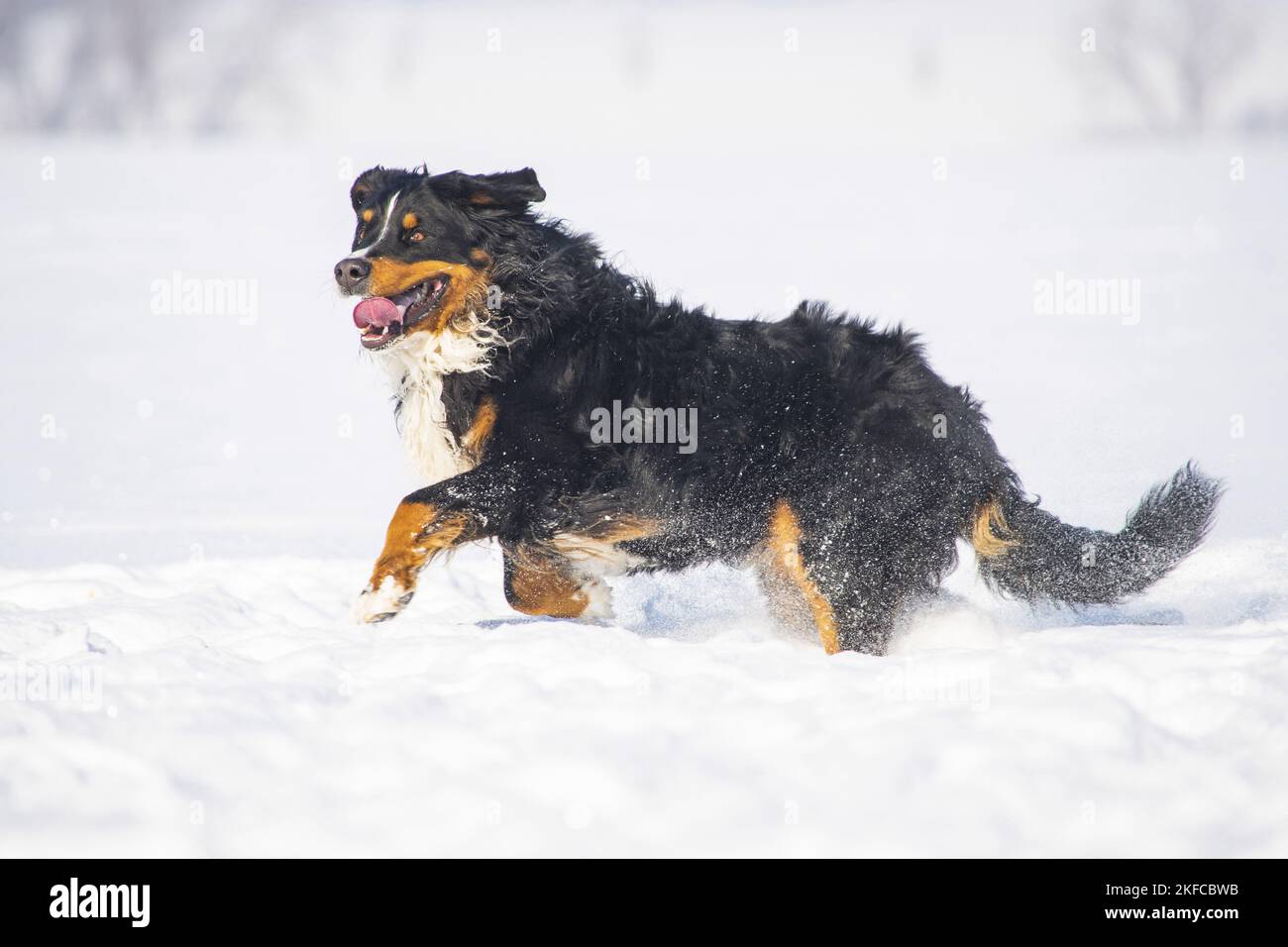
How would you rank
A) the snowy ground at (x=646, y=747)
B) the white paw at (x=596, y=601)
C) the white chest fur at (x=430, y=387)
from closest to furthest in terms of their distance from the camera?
the snowy ground at (x=646, y=747) < the white chest fur at (x=430, y=387) < the white paw at (x=596, y=601)

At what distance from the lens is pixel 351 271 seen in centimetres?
473

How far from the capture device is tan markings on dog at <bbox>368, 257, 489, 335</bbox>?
4.89 meters

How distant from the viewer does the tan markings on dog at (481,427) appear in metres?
4.97

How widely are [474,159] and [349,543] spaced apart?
1084cm

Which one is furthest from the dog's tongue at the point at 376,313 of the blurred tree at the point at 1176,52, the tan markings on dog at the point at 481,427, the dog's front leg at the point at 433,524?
the blurred tree at the point at 1176,52

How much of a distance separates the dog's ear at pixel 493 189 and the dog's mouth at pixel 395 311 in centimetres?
35

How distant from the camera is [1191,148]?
64.2 feet

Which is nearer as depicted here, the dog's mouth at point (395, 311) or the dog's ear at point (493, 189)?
the dog's mouth at point (395, 311)

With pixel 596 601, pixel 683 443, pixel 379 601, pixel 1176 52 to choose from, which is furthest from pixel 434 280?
pixel 1176 52

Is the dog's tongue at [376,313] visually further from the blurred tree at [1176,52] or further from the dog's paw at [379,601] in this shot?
the blurred tree at [1176,52]

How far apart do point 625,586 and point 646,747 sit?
9.18ft

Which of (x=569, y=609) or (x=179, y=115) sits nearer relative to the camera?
(x=569, y=609)
